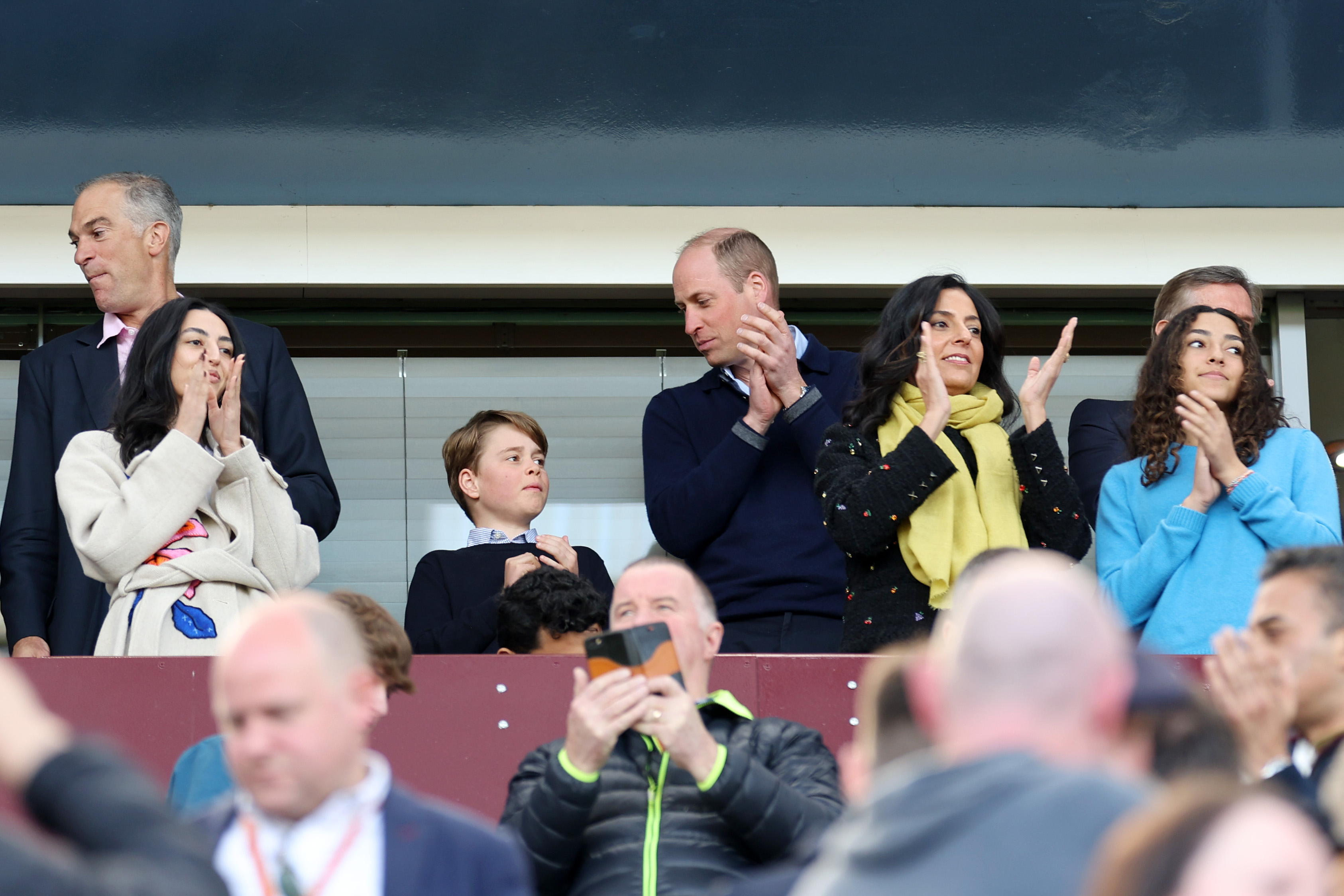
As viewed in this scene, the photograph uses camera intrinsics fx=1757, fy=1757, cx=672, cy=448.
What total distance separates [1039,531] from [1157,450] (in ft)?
1.19

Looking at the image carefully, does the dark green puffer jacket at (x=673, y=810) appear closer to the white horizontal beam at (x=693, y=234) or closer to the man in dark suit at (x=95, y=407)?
the man in dark suit at (x=95, y=407)

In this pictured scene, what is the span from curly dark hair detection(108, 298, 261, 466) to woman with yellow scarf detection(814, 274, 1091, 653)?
161 centimetres

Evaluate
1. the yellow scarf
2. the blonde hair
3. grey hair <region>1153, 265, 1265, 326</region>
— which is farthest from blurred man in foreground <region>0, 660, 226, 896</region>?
grey hair <region>1153, 265, 1265, 326</region>

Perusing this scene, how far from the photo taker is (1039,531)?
4527 millimetres

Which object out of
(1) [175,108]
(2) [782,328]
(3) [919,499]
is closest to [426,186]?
(1) [175,108]

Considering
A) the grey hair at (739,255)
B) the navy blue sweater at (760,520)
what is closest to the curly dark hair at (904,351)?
the navy blue sweater at (760,520)

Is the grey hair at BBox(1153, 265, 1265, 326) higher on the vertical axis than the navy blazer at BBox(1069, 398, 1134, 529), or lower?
higher

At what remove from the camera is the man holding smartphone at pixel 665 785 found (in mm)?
3324

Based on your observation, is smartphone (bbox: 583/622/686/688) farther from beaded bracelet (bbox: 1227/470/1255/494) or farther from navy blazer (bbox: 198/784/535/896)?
beaded bracelet (bbox: 1227/470/1255/494)

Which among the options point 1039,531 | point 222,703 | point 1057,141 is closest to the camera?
point 222,703

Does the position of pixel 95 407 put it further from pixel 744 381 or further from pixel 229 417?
pixel 744 381

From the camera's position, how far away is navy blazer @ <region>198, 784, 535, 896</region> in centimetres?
253

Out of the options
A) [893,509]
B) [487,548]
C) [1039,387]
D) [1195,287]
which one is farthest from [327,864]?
[1195,287]

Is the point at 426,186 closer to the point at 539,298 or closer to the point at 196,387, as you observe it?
the point at 539,298
